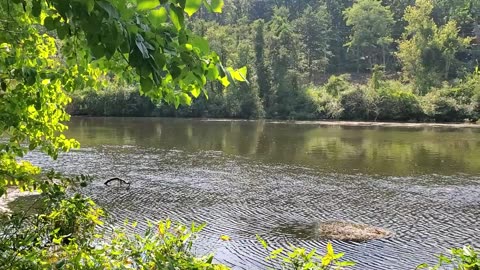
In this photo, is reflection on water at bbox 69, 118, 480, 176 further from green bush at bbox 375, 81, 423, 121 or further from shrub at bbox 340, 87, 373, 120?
shrub at bbox 340, 87, 373, 120

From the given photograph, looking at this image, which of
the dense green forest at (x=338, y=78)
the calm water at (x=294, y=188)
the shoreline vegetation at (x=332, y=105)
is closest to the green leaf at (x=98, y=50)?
the calm water at (x=294, y=188)

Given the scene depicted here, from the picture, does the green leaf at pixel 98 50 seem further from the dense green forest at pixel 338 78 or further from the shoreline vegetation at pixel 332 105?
the shoreline vegetation at pixel 332 105

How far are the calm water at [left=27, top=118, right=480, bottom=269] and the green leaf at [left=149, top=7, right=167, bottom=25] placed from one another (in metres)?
11.2

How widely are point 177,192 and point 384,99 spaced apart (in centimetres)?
4837

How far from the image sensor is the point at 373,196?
835 inches

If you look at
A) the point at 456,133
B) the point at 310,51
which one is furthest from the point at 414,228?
the point at 310,51

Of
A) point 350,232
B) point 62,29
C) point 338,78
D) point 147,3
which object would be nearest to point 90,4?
point 147,3

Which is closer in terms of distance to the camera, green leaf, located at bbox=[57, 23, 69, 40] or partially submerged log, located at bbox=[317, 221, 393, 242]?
green leaf, located at bbox=[57, 23, 69, 40]

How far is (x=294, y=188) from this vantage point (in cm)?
2250

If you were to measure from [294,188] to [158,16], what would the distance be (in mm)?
20885

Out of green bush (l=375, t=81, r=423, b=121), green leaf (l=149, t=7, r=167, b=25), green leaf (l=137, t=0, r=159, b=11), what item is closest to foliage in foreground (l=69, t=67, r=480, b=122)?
green bush (l=375, t=81, r=423, b=121)

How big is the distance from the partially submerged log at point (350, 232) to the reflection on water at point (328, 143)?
11012 millimetres

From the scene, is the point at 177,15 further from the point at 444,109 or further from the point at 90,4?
the point at 444,109

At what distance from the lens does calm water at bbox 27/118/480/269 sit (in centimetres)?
1491
